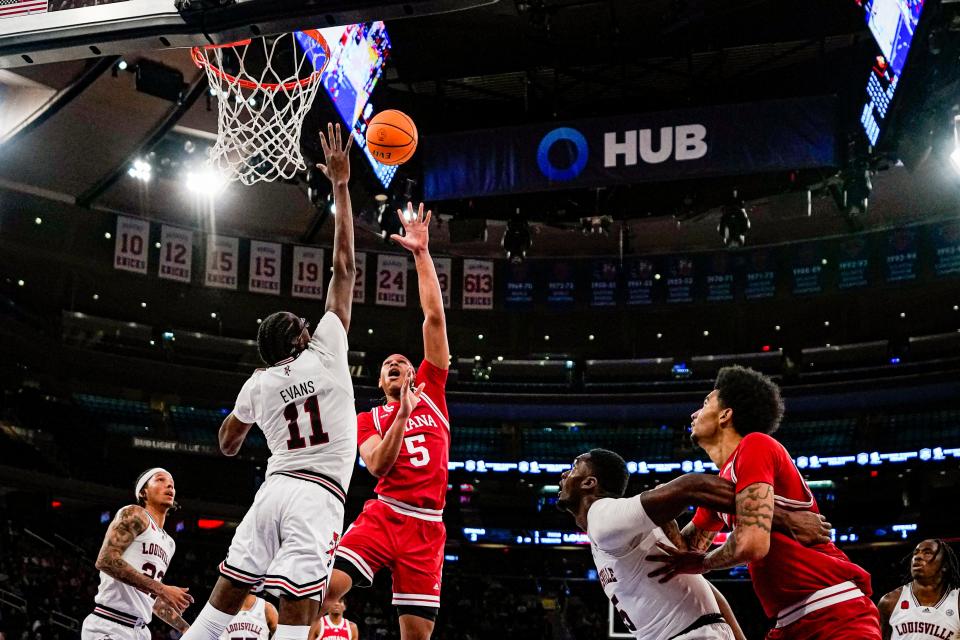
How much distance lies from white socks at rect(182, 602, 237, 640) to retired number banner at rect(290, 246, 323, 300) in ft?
68.2

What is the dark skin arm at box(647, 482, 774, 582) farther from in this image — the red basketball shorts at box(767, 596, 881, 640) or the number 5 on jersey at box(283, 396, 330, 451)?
the number 5 on jersey at box(283, 396, 330, 451)

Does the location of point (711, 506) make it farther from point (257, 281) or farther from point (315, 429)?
point (257, 281)

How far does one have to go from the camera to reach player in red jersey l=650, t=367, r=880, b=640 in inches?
156

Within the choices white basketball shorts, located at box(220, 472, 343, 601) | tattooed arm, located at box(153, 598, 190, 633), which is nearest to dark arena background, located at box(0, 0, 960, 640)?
tattooed arm, located at box(153, 598, 190, 633)

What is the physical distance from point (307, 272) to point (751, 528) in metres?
22.3

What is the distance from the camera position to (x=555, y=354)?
1239 inches

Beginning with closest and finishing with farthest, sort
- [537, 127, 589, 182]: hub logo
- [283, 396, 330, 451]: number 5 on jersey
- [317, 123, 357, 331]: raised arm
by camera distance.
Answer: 1. [283, 396, 330, 451]: number 5 on jersey
2. [317, 123, 357, 331]: raised arm
3. [537, 127, 589, 182]: hub logo

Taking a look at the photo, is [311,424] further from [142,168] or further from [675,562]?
[142,168]

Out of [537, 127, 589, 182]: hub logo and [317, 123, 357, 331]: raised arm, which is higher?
[537, 127, 589, 182]: hub logo

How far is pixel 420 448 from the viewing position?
259 inches

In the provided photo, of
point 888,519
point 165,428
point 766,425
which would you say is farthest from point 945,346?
point 766,425

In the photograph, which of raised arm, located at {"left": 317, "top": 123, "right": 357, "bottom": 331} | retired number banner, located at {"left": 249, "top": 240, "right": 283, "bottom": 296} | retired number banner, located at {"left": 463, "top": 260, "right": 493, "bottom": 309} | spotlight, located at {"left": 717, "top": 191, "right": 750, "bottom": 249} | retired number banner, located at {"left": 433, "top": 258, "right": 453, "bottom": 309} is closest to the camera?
raised arm, located at {"left": 317, "top": 123, "right": 357, "bottom": 331}

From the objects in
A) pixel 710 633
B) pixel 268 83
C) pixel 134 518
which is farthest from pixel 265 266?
pixel 710 633

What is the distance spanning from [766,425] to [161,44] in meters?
4.17
